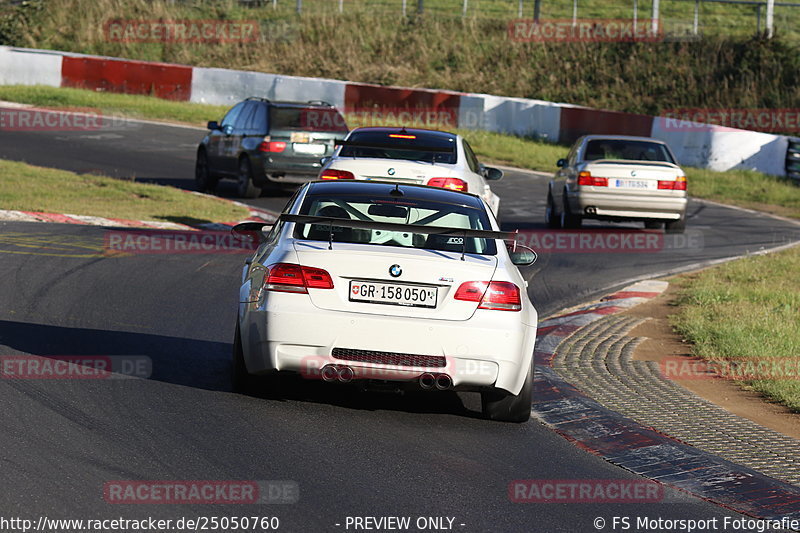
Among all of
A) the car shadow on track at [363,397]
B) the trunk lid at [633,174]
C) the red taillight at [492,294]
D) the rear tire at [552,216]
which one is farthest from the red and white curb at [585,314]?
the rear tire at [552,216]

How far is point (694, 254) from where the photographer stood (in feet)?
56.0

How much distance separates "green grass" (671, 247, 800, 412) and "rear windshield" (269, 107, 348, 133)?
7.56 m

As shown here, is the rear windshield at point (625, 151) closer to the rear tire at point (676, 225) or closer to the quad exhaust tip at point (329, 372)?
the rear tire at point (676, 225)

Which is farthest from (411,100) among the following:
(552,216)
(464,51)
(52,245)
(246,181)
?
(52,245)

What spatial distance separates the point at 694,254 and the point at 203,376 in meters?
10.3

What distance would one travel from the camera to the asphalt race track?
5.69 metres

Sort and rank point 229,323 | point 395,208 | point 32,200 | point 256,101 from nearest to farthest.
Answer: point 395,208, point 229,323, point 32,200, point 256,101

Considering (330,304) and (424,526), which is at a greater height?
(330,304)

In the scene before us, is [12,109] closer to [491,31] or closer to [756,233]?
[491,31]

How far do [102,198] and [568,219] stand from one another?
7302mm

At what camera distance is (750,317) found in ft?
38.7

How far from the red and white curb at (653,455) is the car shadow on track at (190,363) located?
2.06 feet

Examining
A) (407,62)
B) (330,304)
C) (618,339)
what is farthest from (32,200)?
(407,62)

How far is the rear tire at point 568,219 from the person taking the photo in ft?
61.6
